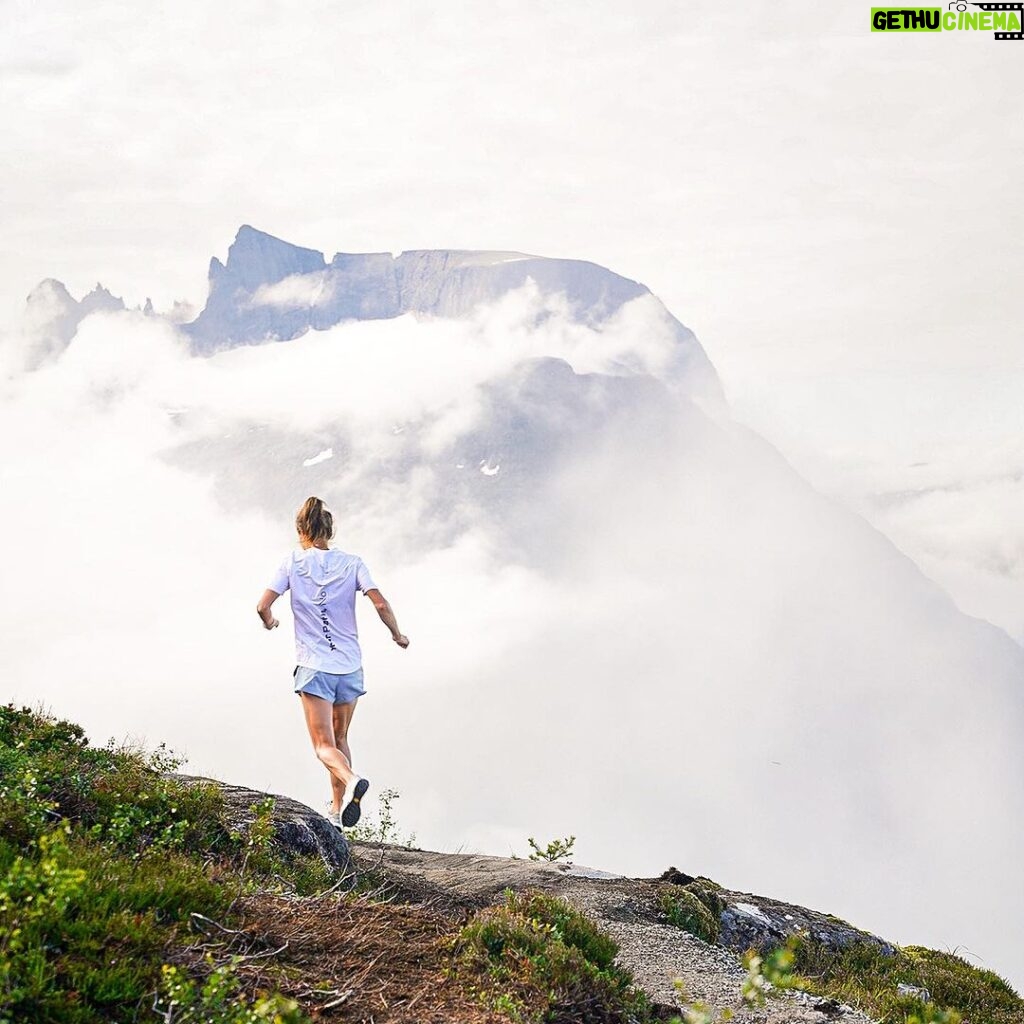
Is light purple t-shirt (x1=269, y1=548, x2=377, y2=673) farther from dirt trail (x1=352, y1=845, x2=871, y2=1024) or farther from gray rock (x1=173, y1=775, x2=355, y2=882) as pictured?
dirt trail (x1=352, y1=845, x2=871, y2=1024)

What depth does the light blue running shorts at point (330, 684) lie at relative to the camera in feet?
36.4

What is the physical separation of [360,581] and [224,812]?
314 centimetres

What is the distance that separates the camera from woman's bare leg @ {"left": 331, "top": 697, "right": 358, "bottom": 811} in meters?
11.2

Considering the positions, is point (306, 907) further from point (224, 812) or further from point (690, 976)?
point (690, 976)

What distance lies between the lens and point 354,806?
10.7 metres

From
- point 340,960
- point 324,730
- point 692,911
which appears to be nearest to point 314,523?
point 324,730

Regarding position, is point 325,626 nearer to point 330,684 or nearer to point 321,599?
point 321,599

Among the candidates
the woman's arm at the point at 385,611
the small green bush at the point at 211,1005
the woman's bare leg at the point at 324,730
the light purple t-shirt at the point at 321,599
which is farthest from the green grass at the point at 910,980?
the small green bush at the point at 211,1005

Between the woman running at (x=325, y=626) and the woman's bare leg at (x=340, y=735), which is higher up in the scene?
the woman running at (x=325, y=626)

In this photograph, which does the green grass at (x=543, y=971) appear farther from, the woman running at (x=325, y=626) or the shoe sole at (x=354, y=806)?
the woman running at (x=325, y=626)

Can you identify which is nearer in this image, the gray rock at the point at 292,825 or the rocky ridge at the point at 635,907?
the rocky ridge at the point at 635,907

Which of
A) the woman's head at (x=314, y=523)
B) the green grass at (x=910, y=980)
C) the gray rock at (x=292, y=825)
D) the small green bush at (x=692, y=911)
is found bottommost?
the green grass at (x=910, y=980)

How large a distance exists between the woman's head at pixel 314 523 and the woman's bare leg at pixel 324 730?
169 cm

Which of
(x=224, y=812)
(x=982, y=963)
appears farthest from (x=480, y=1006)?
(x=982, y=963)
